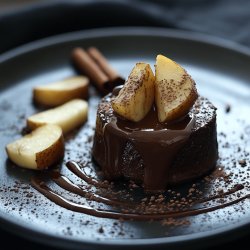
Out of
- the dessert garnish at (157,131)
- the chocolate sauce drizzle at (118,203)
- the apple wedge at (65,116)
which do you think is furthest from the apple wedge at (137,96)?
the apple wedge at (65,116)

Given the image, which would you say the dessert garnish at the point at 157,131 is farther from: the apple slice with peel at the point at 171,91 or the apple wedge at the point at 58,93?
the apple wedge at the point at 58,93

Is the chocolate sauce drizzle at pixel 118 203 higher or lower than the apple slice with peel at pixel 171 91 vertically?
lower

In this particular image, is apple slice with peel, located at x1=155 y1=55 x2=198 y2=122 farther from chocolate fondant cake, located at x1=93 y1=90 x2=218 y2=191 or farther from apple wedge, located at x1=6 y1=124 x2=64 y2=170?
apple wedge, located at x1=6 y1=124 x2=64 y2=170

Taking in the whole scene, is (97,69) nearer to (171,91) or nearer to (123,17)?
(123,17)

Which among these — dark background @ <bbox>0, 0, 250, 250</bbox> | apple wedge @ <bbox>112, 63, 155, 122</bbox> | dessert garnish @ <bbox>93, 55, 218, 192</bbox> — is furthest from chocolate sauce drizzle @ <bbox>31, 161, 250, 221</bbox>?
dark background @ <bbox>0, 0, 250, 250</bbox>

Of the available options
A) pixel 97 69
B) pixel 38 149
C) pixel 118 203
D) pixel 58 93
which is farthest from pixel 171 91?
pixel 97 69
